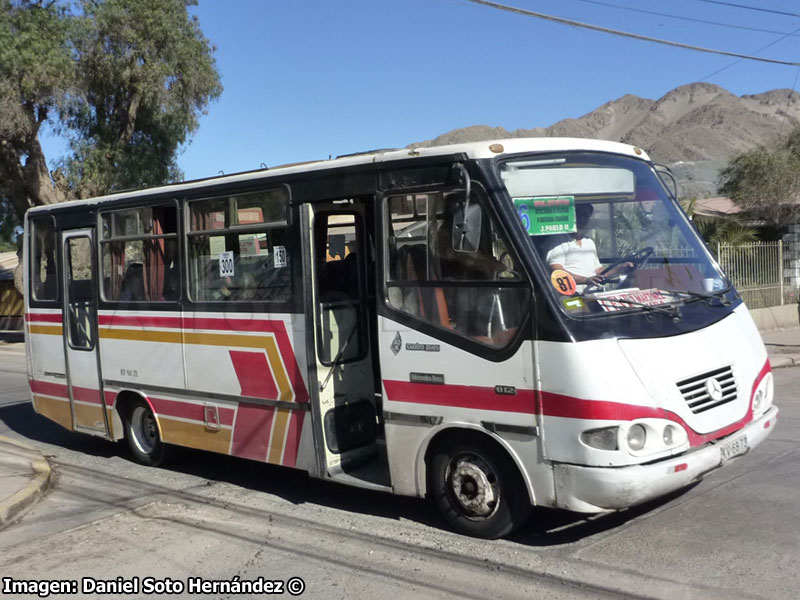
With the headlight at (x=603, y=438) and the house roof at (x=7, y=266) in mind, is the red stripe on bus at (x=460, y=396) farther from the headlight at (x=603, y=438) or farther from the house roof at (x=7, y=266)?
the house roof at (x=7, y=266)

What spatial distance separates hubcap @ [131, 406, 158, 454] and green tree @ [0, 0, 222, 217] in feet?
54.3

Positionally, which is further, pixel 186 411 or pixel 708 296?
pixel 186 411

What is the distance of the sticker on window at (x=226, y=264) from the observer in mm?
7480

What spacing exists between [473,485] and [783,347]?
41.5 ft

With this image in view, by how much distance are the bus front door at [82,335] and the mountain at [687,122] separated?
8794cm

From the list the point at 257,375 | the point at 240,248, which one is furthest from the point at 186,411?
the point at 240,248

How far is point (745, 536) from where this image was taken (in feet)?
18.1

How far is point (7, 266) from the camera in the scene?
137ft

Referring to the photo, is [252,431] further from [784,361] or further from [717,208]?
[717,208]

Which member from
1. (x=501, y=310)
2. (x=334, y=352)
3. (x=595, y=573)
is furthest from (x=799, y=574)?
(x=334, y=352)

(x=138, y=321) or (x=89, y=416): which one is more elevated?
(x=138, y=321)

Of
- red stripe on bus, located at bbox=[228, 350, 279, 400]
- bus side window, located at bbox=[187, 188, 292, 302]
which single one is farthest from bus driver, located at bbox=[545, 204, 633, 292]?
red stripe on bus, located at bbox=[228, 350, 279, 400]

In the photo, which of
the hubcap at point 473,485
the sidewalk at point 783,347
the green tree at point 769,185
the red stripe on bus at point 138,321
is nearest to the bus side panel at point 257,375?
the red stripe on bus at point 138,321

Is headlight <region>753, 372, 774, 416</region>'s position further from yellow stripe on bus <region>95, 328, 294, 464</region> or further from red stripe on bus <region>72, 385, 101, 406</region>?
red stripe on bus <region>72, 385, 101, 406</region>
